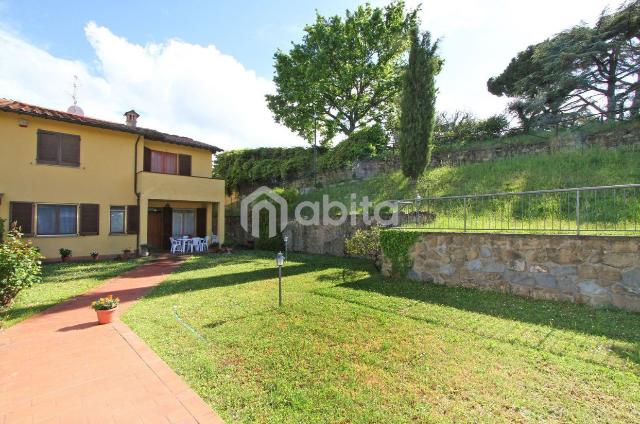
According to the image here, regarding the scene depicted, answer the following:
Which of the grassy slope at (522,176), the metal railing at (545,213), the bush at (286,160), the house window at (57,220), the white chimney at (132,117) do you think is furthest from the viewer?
the bush at (286,160)

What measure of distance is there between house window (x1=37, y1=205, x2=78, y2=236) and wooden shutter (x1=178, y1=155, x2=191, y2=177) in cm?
498

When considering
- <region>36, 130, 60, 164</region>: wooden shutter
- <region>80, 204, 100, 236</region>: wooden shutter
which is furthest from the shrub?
<region>36, 130, 60, 164</region>: wooden shutter

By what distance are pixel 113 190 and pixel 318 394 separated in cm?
1443

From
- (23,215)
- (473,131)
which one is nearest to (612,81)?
(473,131)

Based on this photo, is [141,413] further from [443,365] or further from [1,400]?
[443,365]

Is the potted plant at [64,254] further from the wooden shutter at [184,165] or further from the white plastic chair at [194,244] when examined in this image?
the wooden shutter at [184,165]

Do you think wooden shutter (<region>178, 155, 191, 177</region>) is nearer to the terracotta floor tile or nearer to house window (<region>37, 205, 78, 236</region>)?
house window (<region>37, 205, 78, 236</region>)

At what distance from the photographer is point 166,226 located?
16.8 metres

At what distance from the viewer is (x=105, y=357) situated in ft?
13.8

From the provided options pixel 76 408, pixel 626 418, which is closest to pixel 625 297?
pixel 626 418

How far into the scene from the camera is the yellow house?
1174cm

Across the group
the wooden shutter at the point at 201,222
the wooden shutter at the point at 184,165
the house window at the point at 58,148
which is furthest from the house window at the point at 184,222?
the house window at the point at 58,148

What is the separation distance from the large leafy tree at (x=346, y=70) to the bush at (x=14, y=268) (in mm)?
19191

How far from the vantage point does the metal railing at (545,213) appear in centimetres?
640
